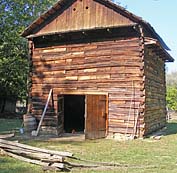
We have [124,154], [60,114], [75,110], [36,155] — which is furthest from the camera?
[75,110]

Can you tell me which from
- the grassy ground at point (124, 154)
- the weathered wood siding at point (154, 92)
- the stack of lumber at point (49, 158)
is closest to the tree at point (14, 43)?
the weathered wood siding at point (154, 92)

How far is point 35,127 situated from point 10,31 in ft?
47.5

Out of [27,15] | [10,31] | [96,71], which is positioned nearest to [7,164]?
[96,71]

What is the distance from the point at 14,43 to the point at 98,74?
1518 centimetres

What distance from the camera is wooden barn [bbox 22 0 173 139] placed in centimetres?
1458

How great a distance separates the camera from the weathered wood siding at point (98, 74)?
14609mm

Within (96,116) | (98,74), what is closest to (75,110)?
(96,116)

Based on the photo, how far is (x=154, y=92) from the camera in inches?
672

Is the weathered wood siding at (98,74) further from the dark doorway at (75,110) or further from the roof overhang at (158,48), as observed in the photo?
the dark doorway at (75,110)

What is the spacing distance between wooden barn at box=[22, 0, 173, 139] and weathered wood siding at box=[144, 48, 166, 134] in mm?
48

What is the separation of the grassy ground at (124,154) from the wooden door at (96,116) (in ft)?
2.92

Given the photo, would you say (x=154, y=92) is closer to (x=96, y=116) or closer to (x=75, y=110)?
(x=96, y=116)

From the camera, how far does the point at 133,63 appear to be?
14.6m

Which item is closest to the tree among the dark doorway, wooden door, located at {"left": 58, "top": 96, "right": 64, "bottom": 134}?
the dark doorway
